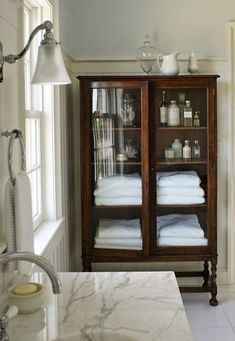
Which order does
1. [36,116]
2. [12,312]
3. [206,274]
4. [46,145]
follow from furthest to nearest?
1. [206,274]
2. [46,145]
3. [36,116]
4. [12,312]

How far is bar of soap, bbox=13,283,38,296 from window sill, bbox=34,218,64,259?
35.4 inches

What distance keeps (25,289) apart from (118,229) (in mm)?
2202

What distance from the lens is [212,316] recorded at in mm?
3305

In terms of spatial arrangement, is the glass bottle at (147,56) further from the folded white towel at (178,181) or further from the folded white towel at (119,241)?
the folded white towel at (119,241)

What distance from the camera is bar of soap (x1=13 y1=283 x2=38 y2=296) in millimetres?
1283

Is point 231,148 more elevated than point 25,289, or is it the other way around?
point 231,148

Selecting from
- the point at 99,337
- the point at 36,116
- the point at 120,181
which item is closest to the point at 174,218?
the point at 120,181

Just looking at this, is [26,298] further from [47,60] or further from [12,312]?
[47,60]

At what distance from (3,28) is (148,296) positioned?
1.06 metres

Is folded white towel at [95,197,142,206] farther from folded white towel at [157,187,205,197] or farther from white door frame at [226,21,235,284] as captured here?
white door frame at [226,21,235,284]

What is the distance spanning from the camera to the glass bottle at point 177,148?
353 cm

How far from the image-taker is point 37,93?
2791mm

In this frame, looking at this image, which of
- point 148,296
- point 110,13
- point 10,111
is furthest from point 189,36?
point 148,296

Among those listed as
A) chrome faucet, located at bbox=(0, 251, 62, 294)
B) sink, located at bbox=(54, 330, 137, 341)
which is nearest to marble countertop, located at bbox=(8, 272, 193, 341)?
sink, located at bbox=(54, 330, 137, 341)
